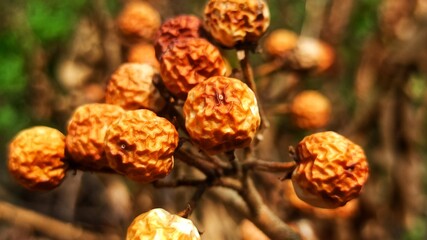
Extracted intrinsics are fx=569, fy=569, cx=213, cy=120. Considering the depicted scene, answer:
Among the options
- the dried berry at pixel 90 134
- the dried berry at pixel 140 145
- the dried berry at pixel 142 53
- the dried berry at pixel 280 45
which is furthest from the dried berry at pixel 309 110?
the dried berry at pixel 140 145

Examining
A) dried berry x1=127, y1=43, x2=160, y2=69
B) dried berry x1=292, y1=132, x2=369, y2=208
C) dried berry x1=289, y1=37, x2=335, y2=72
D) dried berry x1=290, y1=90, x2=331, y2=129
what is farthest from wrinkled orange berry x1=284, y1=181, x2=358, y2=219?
dried berry x1=292, y1=132, x2=369, y2=208

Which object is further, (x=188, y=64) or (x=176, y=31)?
(x=176, y=31)

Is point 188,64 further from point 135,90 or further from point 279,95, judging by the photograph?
point 279,95

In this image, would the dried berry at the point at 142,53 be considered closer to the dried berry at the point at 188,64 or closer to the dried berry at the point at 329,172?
the dried berry at the point at 188,64

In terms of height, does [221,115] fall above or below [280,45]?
above

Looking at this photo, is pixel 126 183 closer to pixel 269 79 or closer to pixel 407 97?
pixel 269 79

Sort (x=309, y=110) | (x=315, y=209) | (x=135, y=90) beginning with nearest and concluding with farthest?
(x=135, y=90)
(x=315, y=209)
(x=309, y=110)

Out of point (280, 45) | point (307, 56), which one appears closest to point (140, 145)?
point (307, 56)
